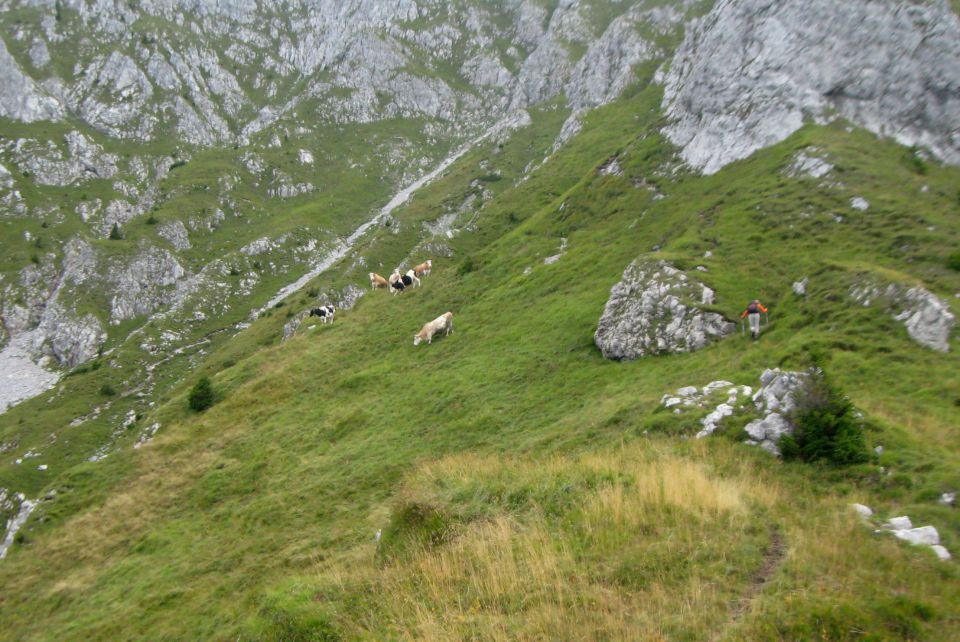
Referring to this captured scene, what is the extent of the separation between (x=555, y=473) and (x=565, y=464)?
51.5 inches

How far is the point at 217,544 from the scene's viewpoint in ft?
73.2

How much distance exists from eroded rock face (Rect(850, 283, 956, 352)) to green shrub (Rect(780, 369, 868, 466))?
820 centimetres

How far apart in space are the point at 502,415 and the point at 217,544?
45.9ft

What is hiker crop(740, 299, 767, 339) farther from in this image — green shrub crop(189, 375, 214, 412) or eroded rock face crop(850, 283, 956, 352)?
green shrub crop(189, 375, 214, 412)

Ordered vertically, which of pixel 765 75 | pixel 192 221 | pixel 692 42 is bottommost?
pixel 765 75

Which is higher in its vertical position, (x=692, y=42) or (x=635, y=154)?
(x=692, y=42)

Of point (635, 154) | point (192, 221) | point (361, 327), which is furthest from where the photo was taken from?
point (192, 221)

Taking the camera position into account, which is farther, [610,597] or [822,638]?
[610,597]

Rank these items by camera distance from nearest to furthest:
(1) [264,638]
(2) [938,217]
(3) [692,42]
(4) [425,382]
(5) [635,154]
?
(1) [264,638], (2) [938,217], (4) [425,382], (5) [635,154], (3) [692,42]

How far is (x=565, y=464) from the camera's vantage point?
1391cm

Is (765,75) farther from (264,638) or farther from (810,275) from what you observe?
(264,638)

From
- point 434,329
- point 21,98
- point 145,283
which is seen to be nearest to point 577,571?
point 434,329

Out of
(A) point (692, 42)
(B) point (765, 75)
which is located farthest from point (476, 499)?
(A) point (692, 42)

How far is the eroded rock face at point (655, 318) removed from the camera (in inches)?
985
